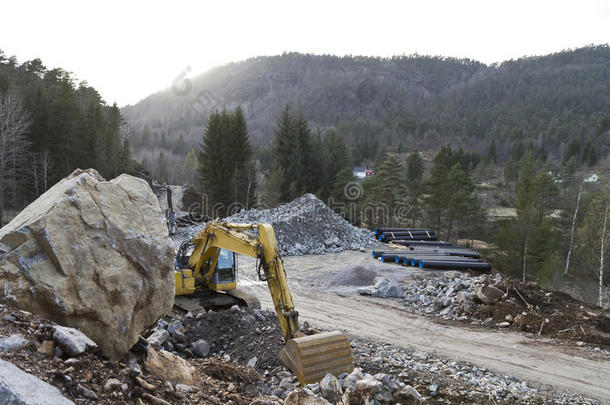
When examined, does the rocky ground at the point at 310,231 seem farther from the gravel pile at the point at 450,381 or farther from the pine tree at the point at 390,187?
the gravel pile at the point at 450,381

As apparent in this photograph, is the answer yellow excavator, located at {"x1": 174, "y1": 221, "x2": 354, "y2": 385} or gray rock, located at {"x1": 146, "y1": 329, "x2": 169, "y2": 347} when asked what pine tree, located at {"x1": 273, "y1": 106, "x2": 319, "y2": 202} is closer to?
yellow excavator, located at {"x1": 174, "y1": 221, "x2": 354, "y2": 385}

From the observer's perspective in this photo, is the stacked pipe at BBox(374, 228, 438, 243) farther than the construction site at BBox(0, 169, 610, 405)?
Yes

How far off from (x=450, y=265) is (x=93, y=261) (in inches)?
618

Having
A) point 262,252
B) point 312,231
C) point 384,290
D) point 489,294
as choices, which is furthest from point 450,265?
point 262,252

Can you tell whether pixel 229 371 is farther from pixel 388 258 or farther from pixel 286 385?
pixel 388 258

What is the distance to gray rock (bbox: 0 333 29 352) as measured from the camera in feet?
11.6

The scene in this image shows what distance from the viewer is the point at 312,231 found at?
24516 millimetres

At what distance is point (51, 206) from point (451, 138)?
371 ft

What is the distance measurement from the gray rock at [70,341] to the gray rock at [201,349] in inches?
170

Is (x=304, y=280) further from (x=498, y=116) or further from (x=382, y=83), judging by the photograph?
(x=382, y=83)

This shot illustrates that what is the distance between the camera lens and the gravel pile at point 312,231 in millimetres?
23406

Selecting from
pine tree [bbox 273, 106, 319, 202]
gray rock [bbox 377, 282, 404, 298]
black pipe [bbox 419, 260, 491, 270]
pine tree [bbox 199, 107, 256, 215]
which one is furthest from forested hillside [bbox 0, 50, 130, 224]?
black pipe [bbox 419, 260, 491, 270]

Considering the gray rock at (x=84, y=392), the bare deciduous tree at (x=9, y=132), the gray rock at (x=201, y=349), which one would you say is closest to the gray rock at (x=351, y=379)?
the gray rock at (x=201, y=349)

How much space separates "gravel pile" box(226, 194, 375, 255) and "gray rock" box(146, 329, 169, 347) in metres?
14.4
